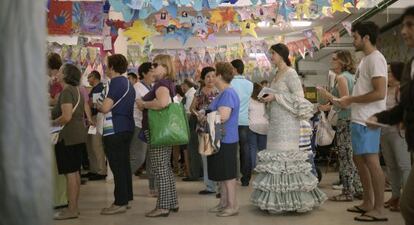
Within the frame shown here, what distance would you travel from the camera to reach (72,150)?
4207 mm

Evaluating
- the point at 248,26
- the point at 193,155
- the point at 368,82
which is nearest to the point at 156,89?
the point at 368,82

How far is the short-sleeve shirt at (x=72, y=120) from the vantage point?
4.14m

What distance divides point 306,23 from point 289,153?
828cm

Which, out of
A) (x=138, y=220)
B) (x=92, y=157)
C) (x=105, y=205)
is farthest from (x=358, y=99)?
(x=92, y=157)

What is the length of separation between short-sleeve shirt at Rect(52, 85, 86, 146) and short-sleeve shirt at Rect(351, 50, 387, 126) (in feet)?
7.80

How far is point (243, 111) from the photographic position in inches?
234

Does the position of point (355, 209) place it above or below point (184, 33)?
below

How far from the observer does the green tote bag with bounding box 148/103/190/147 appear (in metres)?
4.19

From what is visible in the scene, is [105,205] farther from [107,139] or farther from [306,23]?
[306,23]

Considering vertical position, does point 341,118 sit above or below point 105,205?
above

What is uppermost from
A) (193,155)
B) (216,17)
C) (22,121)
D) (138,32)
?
(216,17)

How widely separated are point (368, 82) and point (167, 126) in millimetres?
1743

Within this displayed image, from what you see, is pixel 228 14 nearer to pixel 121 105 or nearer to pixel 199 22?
pixel 199 22

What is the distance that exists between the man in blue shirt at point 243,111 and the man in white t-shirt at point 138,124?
98 centimetres
